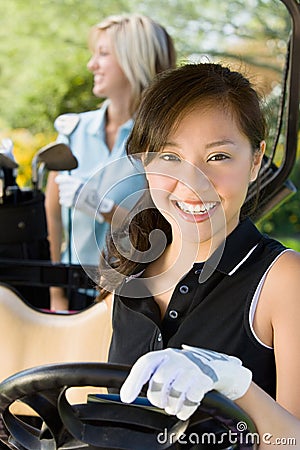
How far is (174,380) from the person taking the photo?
108 centimetres

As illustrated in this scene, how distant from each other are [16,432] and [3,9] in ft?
20.4

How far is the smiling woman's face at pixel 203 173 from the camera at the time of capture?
4.79 feet

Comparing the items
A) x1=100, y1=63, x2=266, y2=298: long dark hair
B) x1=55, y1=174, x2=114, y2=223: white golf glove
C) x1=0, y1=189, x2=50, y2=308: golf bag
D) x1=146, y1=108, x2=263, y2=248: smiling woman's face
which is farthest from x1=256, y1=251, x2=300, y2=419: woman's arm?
x1=0, y1=189, x2=50, y2=308: golf bag

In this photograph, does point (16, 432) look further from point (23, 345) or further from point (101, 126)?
point (101, 126)

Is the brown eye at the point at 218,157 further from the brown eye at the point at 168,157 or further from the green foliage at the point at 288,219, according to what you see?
the green foliage at the point at 288,219

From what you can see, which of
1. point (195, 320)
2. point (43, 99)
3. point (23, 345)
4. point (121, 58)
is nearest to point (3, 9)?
point (43, 99)

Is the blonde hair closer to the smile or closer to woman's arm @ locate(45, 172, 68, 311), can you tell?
woman's arm @ locate(45, 172, 68, 311)

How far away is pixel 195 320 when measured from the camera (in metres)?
1.51

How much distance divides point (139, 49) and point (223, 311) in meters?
1.53

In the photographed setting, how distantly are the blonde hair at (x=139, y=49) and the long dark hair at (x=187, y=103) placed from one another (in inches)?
48.0

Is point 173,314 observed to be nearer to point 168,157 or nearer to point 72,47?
point 168,157

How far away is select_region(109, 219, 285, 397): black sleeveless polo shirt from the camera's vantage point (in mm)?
1473

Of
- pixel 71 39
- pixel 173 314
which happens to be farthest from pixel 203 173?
pixel 71 39

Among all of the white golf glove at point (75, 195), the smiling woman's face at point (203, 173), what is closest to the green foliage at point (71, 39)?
the white golf glove at point (75, 195)
